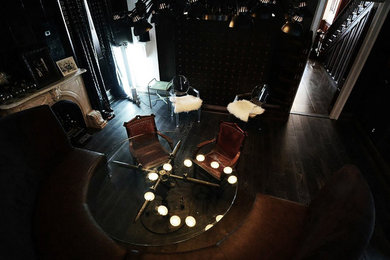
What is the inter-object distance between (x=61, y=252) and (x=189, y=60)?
403 centimetres

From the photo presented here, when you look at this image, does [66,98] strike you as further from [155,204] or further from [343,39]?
[343,39]

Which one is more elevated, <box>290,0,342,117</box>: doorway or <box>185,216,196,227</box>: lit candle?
<box>185,216,196,227</box>: lit candle

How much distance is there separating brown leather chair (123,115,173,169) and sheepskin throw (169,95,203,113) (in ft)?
3.47

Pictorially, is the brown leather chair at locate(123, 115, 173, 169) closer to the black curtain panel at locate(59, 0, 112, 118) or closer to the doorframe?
the black curtain panel at locate(59, 0, 112, 118)

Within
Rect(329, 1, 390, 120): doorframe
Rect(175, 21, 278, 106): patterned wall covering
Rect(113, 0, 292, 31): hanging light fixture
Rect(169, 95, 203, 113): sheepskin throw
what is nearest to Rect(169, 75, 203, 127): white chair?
Rect(169, 95, 203, 113): sheepskin throw

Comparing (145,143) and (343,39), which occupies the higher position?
(343,39)

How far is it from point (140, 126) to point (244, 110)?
6.89ft

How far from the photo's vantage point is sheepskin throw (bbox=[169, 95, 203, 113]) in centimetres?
423

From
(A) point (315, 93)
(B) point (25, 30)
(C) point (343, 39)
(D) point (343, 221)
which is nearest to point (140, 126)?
(B) point (25, 30)

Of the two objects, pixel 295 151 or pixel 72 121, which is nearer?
pixel 295 151

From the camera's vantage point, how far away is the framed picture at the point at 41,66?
311 cm

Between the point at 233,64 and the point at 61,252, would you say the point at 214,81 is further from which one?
the point at 61,252

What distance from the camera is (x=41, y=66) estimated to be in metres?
3.28

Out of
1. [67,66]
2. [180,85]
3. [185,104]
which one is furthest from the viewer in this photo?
[180,85]
